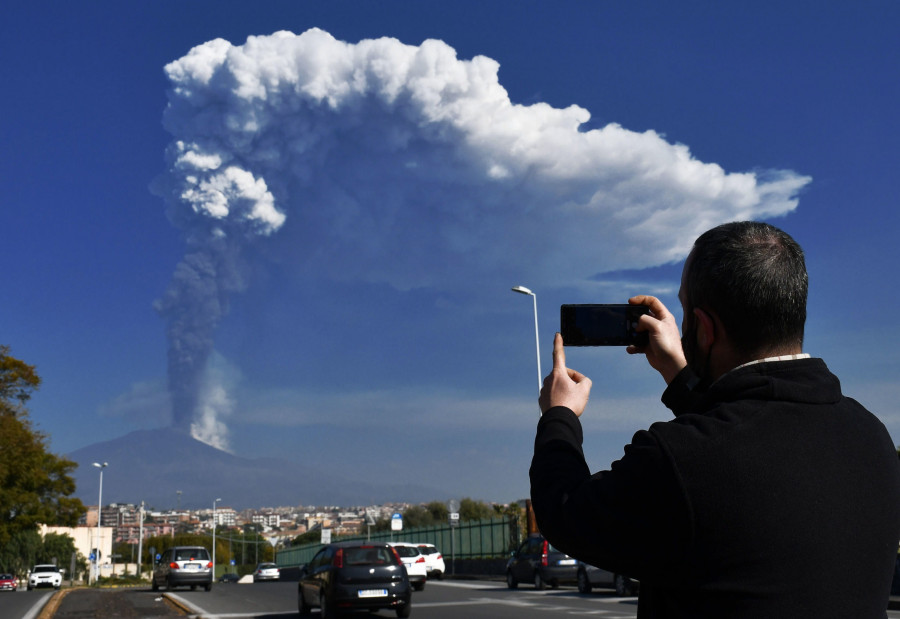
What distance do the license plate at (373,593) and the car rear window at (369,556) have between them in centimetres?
66

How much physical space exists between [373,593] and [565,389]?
55.4ft

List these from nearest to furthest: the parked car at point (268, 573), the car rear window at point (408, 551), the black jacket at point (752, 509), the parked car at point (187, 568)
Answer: the black jacket at point (752, 509) < the car rear window at point (408, 551) < the parked car at point (187, 568) < the parked car at point (268, 573)

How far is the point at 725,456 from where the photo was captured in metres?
1.62

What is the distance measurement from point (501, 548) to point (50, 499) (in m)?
27.5

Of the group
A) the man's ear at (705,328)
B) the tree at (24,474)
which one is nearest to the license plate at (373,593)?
the man's ear at (705,328)

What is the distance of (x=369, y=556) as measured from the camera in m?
18.7

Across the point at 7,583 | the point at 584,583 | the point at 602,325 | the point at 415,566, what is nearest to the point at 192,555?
the point at 415,566

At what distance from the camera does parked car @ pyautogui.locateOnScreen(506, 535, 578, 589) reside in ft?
89.7

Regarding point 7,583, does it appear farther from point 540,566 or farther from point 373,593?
point 373,593

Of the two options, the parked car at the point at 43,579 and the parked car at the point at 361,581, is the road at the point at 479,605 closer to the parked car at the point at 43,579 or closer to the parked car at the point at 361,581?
the parked car at the point at 361,581

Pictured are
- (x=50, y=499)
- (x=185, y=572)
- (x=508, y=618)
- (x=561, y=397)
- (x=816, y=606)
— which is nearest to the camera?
(x=816, y=606)

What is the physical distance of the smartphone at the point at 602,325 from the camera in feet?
7.43

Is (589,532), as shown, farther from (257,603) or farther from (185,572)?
(185,572)

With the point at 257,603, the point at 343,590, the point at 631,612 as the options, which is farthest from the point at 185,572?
the point at 631,612
